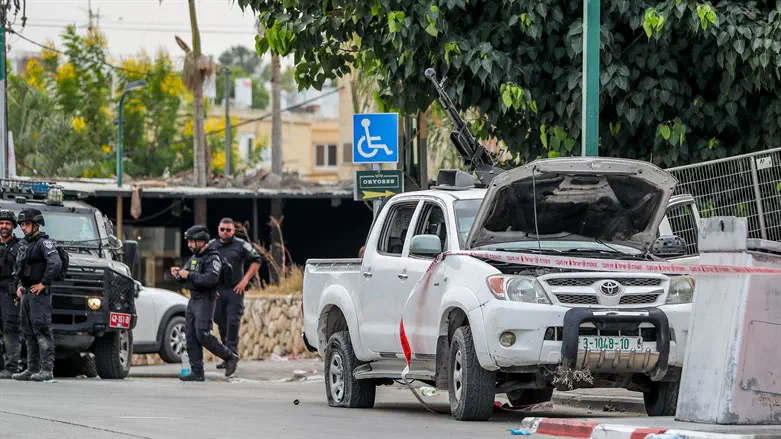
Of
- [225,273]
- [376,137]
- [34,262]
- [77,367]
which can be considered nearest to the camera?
[34,262]

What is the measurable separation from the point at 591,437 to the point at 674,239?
3.14 m

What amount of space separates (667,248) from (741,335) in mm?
3107

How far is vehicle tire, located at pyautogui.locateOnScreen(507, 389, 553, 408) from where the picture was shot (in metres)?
13.9

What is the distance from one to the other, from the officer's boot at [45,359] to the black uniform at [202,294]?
5.45ft

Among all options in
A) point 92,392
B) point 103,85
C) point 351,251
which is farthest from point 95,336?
point 103,85

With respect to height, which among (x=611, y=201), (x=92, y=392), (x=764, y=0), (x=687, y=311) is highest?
(x=764, y=0)

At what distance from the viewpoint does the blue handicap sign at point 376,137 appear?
17797mm

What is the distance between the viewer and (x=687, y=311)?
37.2 feet

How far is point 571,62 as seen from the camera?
16.3m

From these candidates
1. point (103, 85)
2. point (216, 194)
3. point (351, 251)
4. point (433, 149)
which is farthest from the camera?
point (103, 85)

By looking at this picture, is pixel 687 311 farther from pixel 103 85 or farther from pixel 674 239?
pixel 103 85

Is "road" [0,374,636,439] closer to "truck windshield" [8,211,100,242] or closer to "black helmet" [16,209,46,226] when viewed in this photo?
"black helmet" [16,209,46,226]

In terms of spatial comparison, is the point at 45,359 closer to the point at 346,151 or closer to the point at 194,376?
the point at 194,376

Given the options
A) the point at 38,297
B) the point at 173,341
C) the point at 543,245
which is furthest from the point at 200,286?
the point at 543,245
